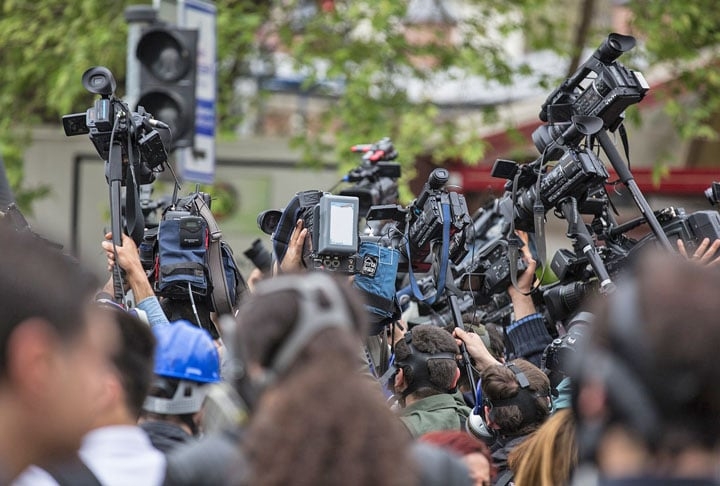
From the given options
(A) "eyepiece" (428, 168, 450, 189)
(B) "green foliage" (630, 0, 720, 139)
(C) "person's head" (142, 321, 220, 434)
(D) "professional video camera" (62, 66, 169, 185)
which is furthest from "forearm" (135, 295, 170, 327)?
(B) "green foliage" (630, 0, 720, 139)

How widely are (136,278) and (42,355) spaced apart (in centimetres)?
244

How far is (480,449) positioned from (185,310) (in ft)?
7.37

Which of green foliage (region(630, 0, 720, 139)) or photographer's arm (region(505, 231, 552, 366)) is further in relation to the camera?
green foliage (region(630, 0, 720, 139))

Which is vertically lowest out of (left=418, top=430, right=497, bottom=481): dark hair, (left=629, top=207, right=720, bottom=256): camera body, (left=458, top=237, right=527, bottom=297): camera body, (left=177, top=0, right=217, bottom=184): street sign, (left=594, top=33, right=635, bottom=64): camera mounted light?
(left=418, top=430, right=497, bottom=481): dark hair

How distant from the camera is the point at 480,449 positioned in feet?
10.9

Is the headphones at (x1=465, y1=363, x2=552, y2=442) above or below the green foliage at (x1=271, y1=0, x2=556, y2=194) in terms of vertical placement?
below

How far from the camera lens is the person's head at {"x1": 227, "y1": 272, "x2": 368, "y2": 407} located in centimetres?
231

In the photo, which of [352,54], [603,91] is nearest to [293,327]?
[603,91]

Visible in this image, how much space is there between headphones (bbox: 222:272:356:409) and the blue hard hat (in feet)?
2.13

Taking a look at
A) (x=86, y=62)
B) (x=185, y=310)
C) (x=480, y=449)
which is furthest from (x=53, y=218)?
(x=480, y=449)

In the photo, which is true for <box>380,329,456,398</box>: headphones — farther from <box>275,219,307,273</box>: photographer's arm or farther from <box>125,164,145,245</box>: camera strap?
<box>125,164,145,245</box>: camera strap

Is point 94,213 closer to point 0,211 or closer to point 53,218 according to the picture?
point 53,218

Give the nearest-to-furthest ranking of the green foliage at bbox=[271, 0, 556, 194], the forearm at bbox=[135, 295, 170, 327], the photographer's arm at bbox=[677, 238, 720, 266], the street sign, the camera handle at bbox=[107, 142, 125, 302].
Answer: the forearm at bbox=[135, 295, 170, 327]
the camera handle at bbox=[107, 142, 125, 302]
the photographer's arm at bbox=[677, 238, 720, 266]
the street sign
the green foliage at bbox=[271, 0, 556, 194]

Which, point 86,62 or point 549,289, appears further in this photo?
point 86,62
